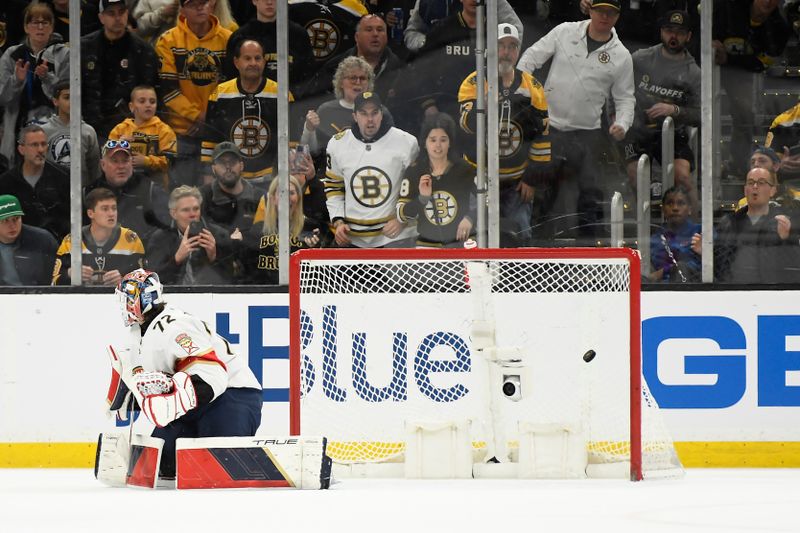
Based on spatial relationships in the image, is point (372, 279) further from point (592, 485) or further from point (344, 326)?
point (592, 485)

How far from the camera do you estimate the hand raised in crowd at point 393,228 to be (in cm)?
651

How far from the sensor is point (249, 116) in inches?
258

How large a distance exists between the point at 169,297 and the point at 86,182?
2.34ft

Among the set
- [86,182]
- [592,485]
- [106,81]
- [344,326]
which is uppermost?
A: [106,81]

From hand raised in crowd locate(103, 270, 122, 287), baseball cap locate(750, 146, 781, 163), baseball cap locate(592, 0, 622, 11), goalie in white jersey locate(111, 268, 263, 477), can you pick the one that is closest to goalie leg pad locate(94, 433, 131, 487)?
goalie in white jersey locate(111, 268, 263, 477)

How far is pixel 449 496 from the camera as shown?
13.9 feet

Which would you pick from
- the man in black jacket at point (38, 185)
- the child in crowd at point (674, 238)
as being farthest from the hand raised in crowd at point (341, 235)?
the child in crowd at point (674, 238)

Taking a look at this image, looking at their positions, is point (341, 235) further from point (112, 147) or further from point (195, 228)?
point (112, 147)

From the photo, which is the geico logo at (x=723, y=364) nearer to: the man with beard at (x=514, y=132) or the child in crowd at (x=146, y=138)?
the man with beard at (x=514, y=132)

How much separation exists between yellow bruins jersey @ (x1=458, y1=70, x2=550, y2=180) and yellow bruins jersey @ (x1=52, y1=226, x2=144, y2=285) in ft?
5.22

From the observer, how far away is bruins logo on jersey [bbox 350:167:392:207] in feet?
21.5

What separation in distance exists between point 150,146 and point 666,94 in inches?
94.5

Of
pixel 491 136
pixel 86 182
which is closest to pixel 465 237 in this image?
pixel 491 136

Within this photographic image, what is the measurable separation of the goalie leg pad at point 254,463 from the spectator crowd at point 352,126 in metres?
1.89
